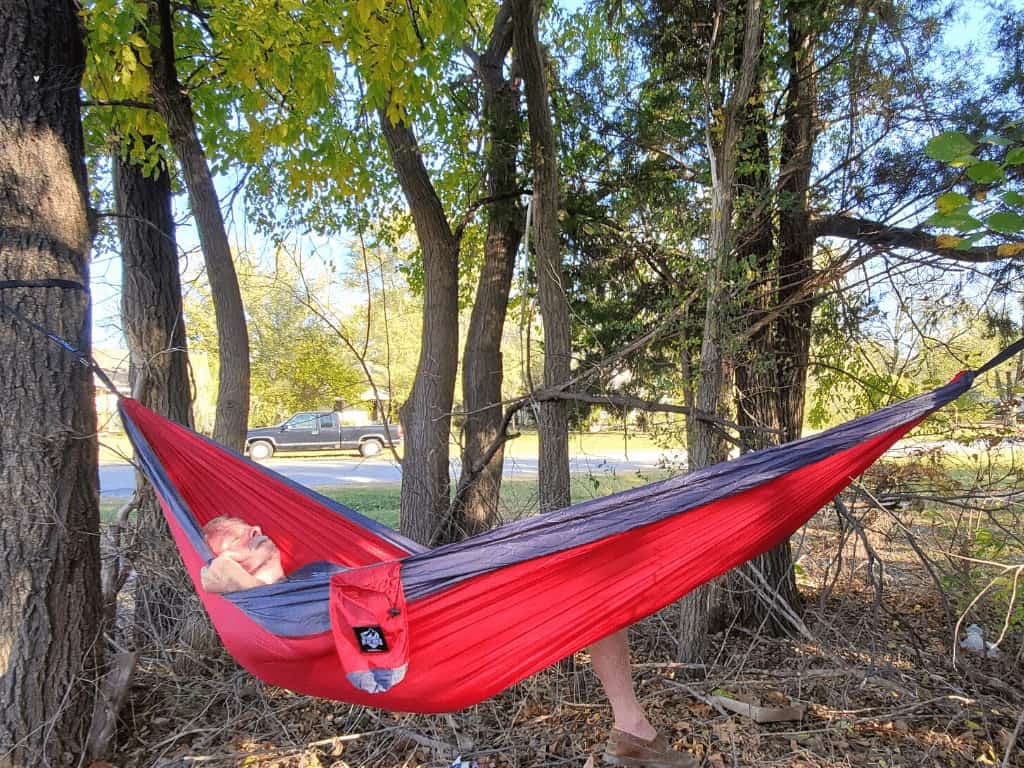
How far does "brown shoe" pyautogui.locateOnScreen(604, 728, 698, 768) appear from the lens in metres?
1.74

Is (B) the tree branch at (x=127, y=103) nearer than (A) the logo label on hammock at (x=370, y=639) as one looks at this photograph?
No

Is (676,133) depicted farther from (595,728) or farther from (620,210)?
(595,728)

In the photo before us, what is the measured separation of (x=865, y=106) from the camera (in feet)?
9.64

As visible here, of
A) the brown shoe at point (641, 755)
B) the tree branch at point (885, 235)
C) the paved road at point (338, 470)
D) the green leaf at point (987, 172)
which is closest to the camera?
the green leaf at point (987, 172)

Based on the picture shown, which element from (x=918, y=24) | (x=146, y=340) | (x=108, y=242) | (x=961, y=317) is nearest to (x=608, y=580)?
(x=146, y=340)

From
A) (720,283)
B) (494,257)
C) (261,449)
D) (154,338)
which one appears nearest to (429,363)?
(494,257)

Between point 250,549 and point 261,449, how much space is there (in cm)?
1078

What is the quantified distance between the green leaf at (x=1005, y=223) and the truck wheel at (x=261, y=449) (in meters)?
12.1

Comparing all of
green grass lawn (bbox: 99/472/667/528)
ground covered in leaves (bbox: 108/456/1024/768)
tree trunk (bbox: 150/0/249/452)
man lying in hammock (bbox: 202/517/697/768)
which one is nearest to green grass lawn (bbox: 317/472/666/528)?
green grass lawn (bbox: 99/472/667/528)

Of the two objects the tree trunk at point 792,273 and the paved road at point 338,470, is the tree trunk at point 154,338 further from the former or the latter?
the paved road at point 338,470

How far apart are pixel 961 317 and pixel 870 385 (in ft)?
2.08

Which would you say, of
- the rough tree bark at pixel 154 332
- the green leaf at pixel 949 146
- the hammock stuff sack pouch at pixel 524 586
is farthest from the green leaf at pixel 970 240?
the rough tree bark at pixel 154 332

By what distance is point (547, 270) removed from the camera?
2.68 meters

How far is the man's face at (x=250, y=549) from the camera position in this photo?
1.94 meters
